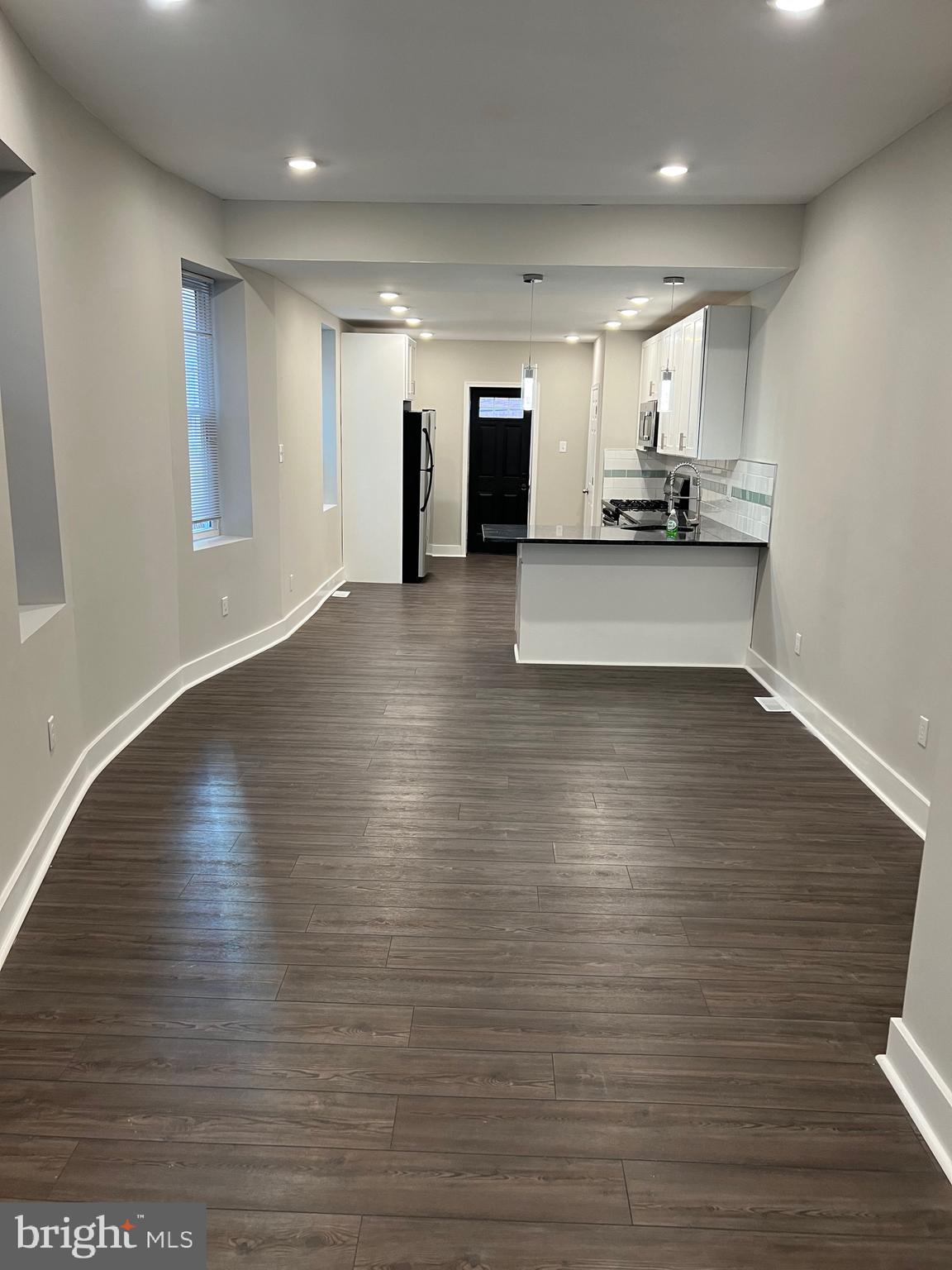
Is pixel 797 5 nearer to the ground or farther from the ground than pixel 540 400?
farther from the ground

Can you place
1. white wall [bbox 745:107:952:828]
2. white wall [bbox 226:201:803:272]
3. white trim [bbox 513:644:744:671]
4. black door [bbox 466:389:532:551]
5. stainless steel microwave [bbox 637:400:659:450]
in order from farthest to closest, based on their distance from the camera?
black door [bbox 466:389:532:551] < stainless steel microwave [bbox 637:400:659:450] < white trim [bbox 513:644:744:671] < white wall [bbox 226:201:803:272] < white wall [bbox 745:107:952:828]

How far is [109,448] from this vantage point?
158 inches

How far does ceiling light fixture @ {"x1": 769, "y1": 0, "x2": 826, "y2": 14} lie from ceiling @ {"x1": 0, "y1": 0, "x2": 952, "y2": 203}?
1.6 inches

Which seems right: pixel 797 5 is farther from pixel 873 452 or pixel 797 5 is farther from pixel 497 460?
pixel 497 460

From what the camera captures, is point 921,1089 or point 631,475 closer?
point 921,1089

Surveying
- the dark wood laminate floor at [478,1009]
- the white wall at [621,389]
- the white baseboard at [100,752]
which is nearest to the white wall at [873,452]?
the dark wood laminate floor at [478,1009]

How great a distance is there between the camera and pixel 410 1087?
209 centimetres

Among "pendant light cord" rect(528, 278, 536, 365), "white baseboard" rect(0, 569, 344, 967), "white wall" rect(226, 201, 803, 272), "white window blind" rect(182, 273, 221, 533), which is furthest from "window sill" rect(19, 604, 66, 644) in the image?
"pendant light cord" rect(528, 278, 536, 365)

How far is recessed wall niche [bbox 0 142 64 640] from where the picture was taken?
10.4ft

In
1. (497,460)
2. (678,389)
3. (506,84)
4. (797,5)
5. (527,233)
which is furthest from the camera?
(497,460)

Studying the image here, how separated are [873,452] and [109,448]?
3430 mm

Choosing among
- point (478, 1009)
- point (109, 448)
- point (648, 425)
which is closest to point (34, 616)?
point (109, 448)

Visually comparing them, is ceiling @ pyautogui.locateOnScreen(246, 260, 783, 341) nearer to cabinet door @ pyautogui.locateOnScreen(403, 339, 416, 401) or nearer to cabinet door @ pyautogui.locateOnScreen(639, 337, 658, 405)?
cabinet door @ pyautogui.locateOnScreen(639, 337, 658, 405)

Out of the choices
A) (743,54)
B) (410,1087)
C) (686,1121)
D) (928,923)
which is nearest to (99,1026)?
(410,1087)
